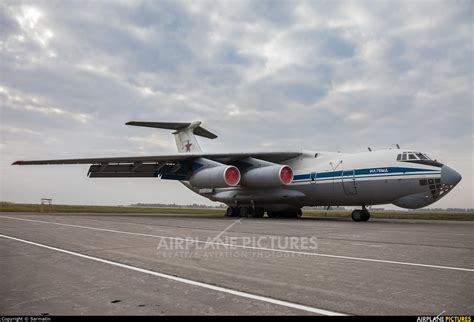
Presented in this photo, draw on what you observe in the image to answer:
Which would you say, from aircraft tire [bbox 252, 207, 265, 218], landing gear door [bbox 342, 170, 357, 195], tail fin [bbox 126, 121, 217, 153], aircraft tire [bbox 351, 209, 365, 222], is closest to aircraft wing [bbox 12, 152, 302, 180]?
tail fin [bbox 126, 121, 217, 153]

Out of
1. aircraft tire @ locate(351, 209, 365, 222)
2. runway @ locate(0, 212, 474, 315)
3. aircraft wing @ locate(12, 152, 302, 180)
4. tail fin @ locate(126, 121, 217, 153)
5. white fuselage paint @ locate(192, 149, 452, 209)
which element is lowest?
runway @ locate(0, 212, 474, 315)

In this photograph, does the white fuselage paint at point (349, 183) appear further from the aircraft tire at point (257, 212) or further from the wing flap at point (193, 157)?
the wing flap at point (193, 157)

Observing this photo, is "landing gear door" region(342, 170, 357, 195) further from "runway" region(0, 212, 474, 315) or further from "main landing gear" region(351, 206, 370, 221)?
"runway" region(0, 212, 474, 315)

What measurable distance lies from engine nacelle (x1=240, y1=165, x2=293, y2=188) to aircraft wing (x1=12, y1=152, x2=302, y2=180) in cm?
119

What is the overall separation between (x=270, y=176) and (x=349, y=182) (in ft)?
12.5

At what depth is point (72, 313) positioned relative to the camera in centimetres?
341

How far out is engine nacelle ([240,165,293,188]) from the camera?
18.8 meters

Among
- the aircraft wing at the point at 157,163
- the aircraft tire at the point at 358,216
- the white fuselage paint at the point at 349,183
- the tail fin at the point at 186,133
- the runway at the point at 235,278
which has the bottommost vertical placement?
the runway at the point at 235,278

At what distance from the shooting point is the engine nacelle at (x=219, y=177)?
1930cm

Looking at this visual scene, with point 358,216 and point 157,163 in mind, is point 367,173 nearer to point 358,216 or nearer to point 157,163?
point 358,216

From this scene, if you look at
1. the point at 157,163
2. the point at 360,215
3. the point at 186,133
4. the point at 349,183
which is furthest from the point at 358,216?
the point at 186,133

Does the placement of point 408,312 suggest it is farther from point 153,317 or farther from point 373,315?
point 153,317

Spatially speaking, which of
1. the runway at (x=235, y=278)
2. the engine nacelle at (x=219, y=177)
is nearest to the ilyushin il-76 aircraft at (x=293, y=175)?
the engine nacelle at (x=219, y=177)

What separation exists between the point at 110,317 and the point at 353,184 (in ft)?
50.9
